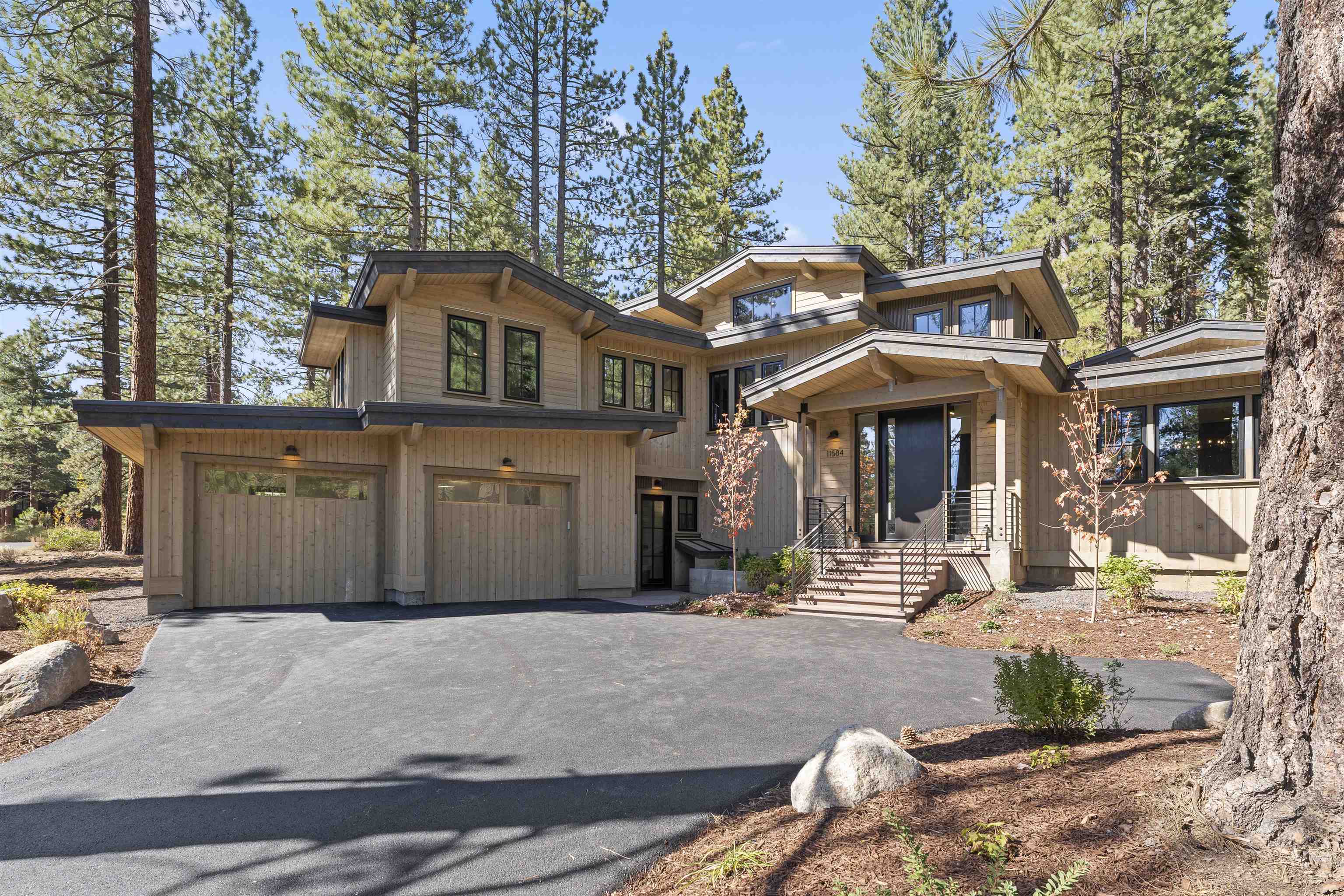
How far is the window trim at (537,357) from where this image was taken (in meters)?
13.4

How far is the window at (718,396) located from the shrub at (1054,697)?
12.6 meters

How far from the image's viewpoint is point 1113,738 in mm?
3895

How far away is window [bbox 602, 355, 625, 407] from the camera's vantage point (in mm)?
15453

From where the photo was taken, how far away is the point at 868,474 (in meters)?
13.6

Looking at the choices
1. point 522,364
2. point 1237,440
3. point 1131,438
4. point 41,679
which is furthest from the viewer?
point 522,364

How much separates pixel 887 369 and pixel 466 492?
7.59 metres

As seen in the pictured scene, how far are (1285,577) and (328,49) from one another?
73.4 feet

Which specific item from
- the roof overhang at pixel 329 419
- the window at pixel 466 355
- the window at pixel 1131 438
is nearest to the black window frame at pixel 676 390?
the roof overhang at pixel 329 419

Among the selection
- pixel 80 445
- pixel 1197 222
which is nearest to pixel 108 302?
pixel 80 445

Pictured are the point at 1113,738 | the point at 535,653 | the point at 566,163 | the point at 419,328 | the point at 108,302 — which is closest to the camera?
A: the point at 1113,738

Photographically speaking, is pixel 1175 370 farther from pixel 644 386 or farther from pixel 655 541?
pixel 655 541

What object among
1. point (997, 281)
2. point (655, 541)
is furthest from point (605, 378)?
point (997, 281)

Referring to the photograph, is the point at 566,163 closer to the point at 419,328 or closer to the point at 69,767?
the point at 419,328

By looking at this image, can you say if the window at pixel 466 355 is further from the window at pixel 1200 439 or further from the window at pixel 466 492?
the window at pixel 1200 439
